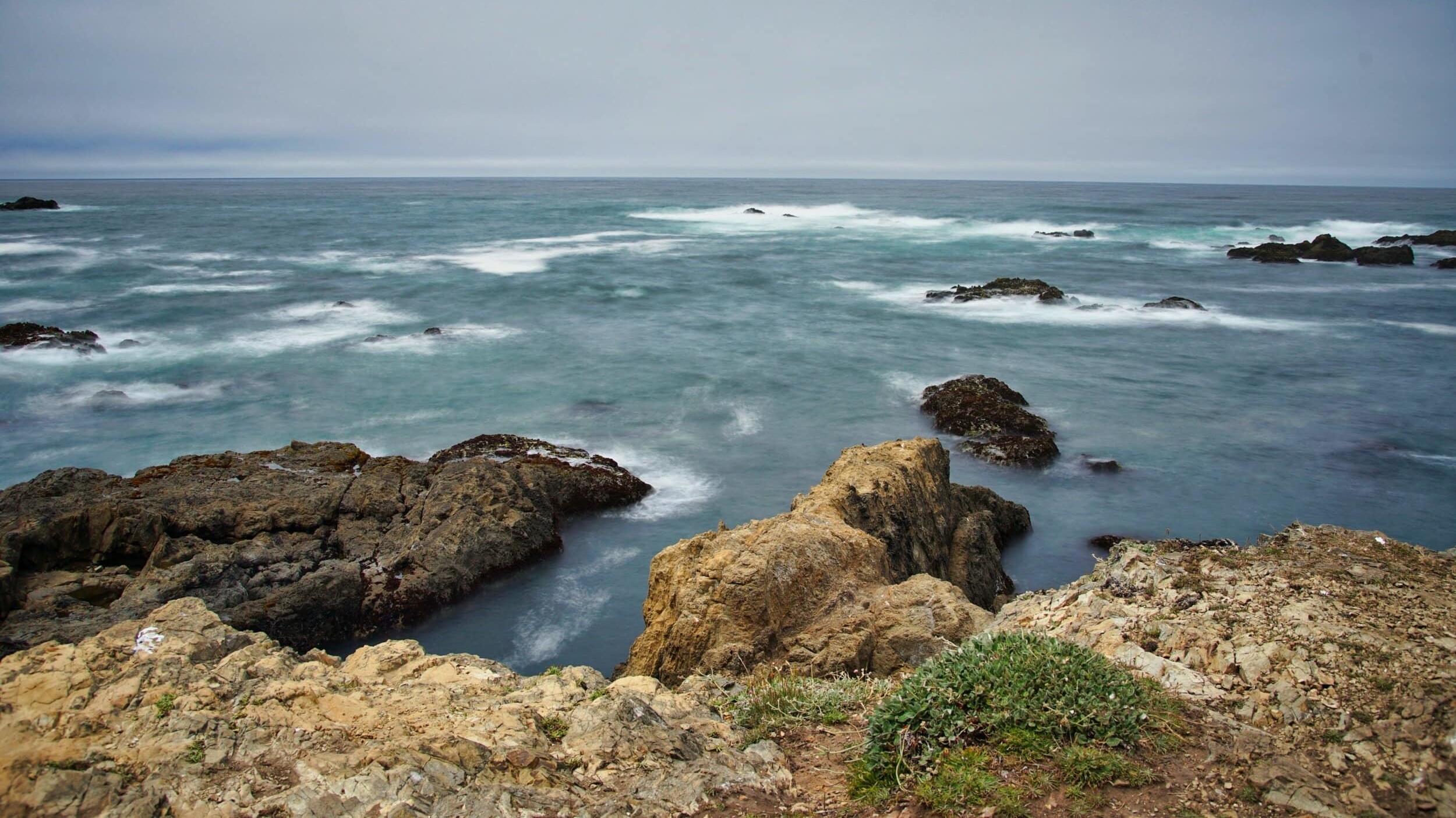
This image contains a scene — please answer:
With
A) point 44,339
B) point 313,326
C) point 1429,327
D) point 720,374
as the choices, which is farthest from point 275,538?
point 1429,327

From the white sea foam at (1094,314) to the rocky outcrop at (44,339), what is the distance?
29.1m

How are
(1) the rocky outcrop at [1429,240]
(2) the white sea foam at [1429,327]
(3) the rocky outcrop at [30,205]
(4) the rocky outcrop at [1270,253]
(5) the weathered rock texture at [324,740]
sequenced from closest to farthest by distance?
(5) the weathered rock texture at [324,740] → (2) the white sea foam at [1429,327] → (4) the rocky outcrop at [1270,253] → (1) the rocky outcrop at [1429,240] → (3) the rocky outcrop at [30,205]

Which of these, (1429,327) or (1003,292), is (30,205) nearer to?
(1003,292)

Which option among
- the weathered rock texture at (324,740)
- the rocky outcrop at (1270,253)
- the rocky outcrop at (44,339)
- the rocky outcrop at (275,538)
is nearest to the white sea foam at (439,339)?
the rocky outcrop at (44,339)

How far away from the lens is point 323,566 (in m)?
11.6

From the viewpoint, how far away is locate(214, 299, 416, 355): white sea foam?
27984 mm

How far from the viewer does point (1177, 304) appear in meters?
35.2

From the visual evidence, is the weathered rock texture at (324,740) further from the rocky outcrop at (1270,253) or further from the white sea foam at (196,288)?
the rocky outcrop at (1270,253)

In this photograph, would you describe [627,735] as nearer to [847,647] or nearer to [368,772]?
[368,772]

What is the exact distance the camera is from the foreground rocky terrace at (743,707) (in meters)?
4.43

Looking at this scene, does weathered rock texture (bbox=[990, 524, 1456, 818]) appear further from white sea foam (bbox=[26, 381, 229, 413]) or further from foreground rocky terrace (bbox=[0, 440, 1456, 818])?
white sea foam (bbox=[26, 381, 229, 413])

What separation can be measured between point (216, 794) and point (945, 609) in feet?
18.2

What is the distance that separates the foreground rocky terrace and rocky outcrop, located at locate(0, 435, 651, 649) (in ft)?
15.9

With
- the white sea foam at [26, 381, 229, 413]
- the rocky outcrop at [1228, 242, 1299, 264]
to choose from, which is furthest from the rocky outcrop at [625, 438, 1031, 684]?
the rocky outcrop at [1228, 242, 1299, 264]
